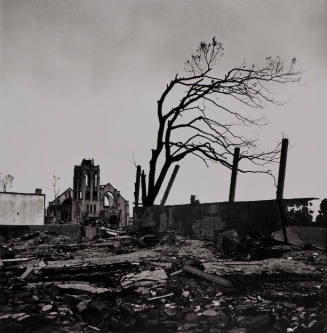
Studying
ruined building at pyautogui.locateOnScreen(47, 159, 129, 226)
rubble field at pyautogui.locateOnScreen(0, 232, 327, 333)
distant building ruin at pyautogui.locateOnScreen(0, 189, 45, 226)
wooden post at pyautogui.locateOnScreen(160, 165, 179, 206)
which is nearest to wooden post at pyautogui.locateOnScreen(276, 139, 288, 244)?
rubble field at pyautogui.locateOnScreen(0, 232, 327, 333)

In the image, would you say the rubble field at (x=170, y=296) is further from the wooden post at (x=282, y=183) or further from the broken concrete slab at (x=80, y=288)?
the wooden post at (x=282, y=183)

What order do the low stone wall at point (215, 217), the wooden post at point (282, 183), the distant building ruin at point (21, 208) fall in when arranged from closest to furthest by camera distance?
the wooden post at point (282, 183)
the low stone wall at point (215, 217)
the distant building ruin at point (21, 208)

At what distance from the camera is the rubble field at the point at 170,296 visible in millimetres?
4375

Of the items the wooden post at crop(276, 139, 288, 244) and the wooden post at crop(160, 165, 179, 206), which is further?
the wooden post at crop(160, 165, 179, 206)

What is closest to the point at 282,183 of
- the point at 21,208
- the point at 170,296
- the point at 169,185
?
the point at 170,296

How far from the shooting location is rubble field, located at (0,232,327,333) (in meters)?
4.38

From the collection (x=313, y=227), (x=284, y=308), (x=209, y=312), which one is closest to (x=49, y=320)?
(x=209, y=312)

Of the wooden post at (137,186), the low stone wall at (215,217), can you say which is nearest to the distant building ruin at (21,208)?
the wooden post at (137,186)

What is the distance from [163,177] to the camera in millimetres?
17000

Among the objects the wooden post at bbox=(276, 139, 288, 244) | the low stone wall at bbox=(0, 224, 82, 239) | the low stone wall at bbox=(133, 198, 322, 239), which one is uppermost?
the wooden post at bbox=(276, 139, 288, 244)

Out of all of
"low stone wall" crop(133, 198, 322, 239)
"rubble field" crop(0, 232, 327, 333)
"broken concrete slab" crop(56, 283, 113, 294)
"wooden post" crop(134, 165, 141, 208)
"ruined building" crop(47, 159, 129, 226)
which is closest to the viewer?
"rubble field" crop(0, 232, 327, 333)

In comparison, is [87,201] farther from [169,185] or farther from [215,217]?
[215,217]

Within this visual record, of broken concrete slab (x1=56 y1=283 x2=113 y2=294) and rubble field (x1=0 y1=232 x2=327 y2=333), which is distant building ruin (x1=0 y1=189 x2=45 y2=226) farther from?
broken concrete slab (x1=56 y1=283 x2=113 y2=294)

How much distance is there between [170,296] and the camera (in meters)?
5.19
